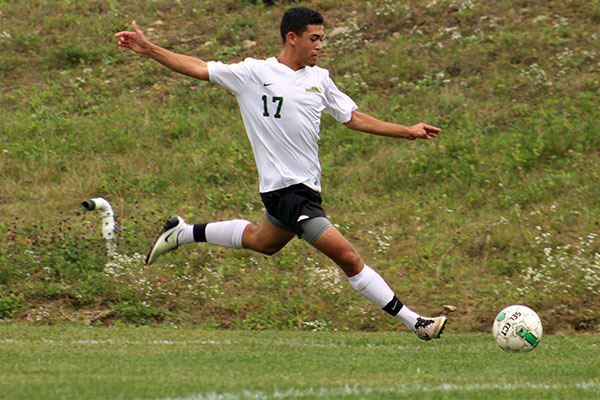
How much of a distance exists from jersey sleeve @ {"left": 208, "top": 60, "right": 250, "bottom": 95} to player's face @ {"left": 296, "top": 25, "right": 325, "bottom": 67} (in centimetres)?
43

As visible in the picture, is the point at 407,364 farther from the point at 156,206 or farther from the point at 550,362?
the point at 156,206

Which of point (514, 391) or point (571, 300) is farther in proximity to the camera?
point (571, 300)

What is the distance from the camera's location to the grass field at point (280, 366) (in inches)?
170

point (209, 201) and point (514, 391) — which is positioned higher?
point (514, 391)

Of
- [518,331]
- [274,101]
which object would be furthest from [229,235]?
[518,331]

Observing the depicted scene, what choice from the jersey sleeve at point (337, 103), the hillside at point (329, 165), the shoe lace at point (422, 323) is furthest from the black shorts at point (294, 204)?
the hillside at point (329, 165)

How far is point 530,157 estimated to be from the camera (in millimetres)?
11430

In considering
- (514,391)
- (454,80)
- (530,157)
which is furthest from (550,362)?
(454,80)

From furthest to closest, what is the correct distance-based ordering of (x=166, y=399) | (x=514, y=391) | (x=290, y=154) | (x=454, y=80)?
(x=454, y=80)
(x=290, y=154)
(x=514, y=391)
(x=166, y=399)

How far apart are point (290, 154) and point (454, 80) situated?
7.91m

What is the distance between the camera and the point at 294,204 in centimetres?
638

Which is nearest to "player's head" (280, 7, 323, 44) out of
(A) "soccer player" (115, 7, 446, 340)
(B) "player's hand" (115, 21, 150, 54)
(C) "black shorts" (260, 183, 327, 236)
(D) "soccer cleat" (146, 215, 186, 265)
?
(A) "soccer player" (115, 7, 446, 340)

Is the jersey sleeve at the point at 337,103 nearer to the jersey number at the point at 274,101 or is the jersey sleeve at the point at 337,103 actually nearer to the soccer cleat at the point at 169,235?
the jersey number at the point at 274,101

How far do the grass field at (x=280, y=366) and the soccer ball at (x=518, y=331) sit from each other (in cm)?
9
